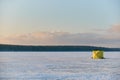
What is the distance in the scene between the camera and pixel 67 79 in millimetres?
10828

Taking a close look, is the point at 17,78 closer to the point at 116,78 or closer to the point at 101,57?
the point at 116,78

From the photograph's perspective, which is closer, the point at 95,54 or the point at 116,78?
the point at 116,78

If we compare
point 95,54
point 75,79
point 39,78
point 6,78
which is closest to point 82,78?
point 75,79

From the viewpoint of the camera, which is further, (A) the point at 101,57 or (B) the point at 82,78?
(A) the point at 101,57

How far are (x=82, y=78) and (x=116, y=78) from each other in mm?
820

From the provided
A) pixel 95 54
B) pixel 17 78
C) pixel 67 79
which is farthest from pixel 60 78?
pixel 95 54

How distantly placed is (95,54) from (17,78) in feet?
41.4

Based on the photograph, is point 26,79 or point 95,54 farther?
point 95,54

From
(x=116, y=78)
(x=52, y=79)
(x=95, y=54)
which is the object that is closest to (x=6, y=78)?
(x=52, y=79)

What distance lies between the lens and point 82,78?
36.7ft

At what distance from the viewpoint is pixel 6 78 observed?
11.0 meters

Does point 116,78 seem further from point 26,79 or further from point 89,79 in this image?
point 26,79

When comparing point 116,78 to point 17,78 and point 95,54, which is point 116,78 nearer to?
point 17,78

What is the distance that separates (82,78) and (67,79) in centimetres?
52
